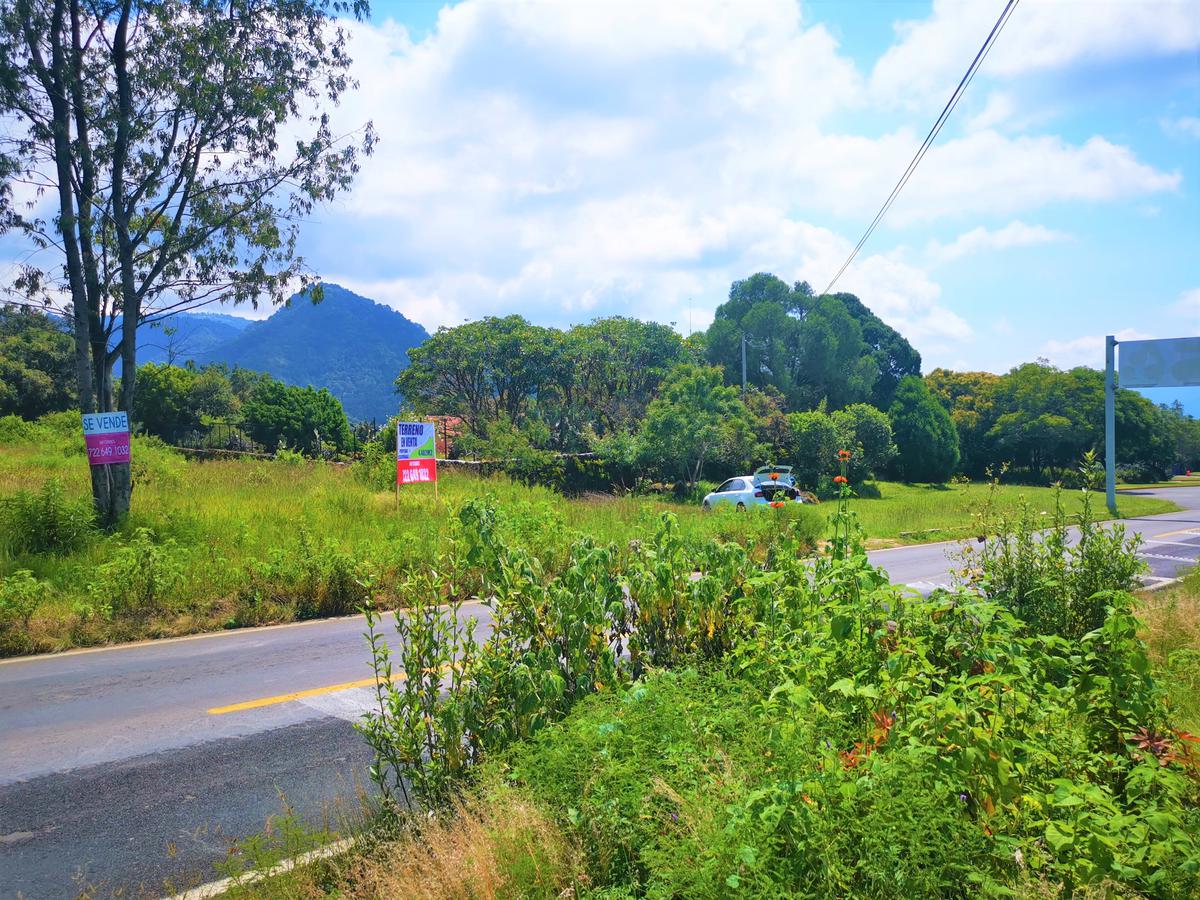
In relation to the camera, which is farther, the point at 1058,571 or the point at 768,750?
the point at 1058,571

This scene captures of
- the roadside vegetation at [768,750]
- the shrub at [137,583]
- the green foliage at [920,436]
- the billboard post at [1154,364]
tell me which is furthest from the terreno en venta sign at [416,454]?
the green foliage at [920,436]

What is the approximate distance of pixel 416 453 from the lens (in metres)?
15.8

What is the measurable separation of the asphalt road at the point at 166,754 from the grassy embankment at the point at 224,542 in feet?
2.77

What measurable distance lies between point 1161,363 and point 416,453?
24.3m

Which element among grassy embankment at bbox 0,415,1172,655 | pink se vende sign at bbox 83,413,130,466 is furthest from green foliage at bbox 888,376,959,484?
pink se vende sign at bbox 83,413,130,466

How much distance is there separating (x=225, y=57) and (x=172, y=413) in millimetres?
31928

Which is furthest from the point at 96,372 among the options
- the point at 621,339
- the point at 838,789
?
the point at 621,339

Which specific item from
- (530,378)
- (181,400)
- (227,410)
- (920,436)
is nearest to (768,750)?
(530,378)

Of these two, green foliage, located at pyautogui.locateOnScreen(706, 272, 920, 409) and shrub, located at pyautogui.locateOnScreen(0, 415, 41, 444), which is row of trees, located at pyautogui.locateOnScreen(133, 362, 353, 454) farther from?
green foliage, located at pyautogui.locateOnScreen(706, 272, 920, 409)

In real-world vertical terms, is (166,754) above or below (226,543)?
below

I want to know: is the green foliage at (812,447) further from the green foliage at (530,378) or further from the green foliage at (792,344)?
the green foliage at (792,344)

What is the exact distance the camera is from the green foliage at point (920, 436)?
4709 cm

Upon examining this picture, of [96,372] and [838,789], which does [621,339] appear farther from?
[838,789]

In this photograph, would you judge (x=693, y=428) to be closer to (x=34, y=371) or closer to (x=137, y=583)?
(x=137, y=583)
